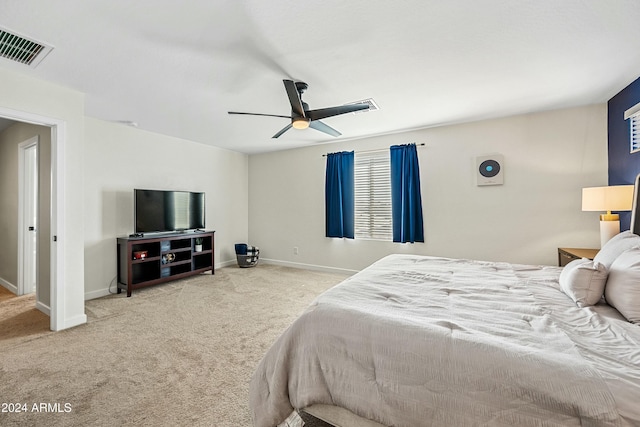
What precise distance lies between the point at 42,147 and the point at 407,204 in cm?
478

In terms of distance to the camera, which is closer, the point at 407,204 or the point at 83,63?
the point at 83,63

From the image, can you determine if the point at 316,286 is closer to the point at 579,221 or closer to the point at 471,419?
the point at 471,419

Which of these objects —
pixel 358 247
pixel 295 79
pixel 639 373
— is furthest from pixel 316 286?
pixel 639 373

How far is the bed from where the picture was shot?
0.89 metres

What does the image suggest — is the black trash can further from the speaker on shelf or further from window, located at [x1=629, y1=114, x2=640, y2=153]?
window, located at [x1=629, y1=114, x2=640, y2=153]

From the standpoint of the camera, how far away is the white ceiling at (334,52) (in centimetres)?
164

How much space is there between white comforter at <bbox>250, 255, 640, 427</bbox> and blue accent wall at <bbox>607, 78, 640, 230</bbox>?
6.98 ft

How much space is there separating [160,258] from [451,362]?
4.12m

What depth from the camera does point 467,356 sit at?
1.01m

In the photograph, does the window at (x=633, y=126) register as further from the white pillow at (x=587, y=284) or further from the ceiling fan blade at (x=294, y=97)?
the ceiling fan blade at (x=294, y=97)

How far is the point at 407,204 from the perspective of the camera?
418 centimetres

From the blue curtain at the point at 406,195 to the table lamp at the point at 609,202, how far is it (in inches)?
73.8

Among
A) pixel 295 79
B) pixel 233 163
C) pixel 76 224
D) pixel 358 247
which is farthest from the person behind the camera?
pixel 233 163

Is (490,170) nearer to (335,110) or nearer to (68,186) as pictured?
(335,110)
